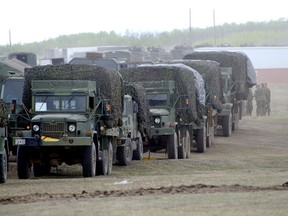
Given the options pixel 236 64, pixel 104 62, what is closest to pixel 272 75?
pixel 236 64

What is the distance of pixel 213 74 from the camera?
37562 millimetres

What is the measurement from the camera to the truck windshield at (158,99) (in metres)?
31.2

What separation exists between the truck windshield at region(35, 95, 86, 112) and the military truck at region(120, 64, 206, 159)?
619 cm

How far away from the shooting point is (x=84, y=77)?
84.4 feet

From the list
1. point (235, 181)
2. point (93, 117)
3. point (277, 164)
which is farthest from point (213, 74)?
point (235, 181)

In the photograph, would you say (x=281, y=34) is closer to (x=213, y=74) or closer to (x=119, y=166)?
(x=213, y=74)

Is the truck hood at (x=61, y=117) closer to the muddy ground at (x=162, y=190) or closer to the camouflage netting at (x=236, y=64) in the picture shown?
Result: the muddy ground at (x=162, y=190)

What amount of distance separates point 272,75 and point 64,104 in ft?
190

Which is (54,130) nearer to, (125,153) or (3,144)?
(3,144)

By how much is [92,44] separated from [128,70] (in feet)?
309

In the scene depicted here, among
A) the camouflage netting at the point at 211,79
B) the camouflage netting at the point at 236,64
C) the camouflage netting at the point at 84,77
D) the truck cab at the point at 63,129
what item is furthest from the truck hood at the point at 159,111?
the camouflage netting at the point at 236,64

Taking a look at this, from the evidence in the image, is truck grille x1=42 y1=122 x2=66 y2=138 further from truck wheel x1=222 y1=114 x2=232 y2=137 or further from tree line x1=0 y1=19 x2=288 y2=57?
tree line x1=0 y1=19 x2=288 y2=57

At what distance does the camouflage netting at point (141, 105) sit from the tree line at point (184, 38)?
88785mm

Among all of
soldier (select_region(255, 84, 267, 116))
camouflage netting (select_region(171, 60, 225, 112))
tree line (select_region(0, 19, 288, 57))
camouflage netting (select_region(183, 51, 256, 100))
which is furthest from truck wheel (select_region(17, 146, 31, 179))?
tree line (select_region(0, 19, 288, 57))
